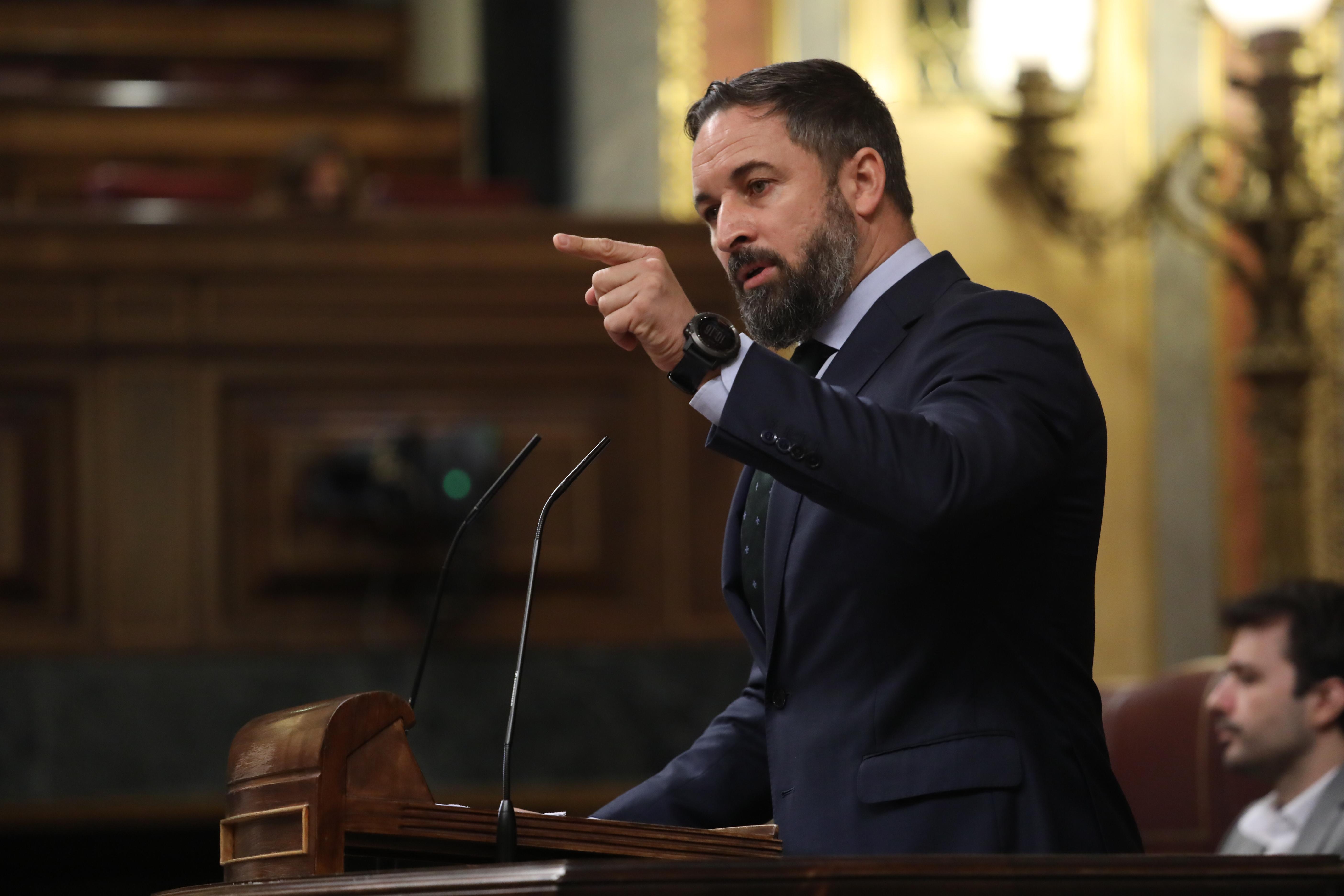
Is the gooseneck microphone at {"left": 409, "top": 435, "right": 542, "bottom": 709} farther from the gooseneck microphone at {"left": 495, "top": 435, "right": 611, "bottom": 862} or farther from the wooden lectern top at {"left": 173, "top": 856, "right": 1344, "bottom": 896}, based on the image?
the wooden lectern top at {"left": 173, "top": 856, "right": 1344, "bottom": 896}

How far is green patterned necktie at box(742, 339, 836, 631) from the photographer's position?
5.35ft

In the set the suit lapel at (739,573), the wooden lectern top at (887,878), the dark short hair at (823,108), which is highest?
the dark short hair at (823,108)

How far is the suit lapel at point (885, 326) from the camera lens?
1.58 m

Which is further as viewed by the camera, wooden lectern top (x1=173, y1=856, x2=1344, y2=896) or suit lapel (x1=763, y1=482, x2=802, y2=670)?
suit lapel (x1=763, y1=482, x2=802, y2=670)

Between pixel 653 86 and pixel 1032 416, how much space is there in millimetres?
4816

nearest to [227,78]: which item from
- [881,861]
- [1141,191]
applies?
[1141,191]

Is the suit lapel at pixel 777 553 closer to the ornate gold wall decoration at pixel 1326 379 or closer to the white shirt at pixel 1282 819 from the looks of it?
the white shirt at pixel 1282 819

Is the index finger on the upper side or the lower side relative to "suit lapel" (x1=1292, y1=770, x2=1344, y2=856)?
upper

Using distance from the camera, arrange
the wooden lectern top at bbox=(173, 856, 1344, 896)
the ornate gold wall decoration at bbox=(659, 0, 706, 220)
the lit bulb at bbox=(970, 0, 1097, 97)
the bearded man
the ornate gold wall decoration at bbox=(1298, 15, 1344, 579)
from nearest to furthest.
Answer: the wooden lectern top at bbox=(173, 856, 1344, 896) < the bearded man < the lit bulb at bbox=(970, 0, 1097, 97) < the ornate gold wall decoration at bbox=(1298, 15, 1344, 579) < the ornate gold wall decoration at bbox=(659, 0, 706, 220)

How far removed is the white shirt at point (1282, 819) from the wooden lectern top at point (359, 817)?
1.82m

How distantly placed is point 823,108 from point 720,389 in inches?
17.1

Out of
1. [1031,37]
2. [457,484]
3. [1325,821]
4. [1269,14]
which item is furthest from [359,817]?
[1031,37]

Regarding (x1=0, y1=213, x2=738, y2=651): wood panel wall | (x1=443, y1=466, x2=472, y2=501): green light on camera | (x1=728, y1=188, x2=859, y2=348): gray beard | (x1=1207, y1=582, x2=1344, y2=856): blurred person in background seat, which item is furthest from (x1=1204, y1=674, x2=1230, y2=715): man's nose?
(x1=443, y1=466, x2=472, y2=501): green light on camera

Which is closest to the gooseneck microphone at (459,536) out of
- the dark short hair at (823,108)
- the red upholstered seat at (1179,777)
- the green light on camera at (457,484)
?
the dark short hair at (823,108)
